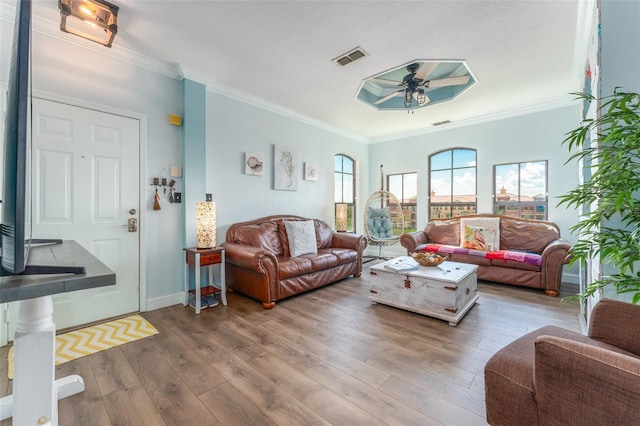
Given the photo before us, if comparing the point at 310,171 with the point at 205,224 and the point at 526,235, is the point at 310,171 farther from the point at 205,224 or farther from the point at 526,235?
the point at 526,235

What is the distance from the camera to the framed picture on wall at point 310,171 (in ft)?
15.6

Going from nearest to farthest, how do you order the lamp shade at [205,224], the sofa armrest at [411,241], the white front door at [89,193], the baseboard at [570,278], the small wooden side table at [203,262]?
the white front door at [89,193]
the small wooden side table at [203,262]
the lamp shade at [205,224]
the baseboard at [570,278]
the sofa armrest at [411,241]

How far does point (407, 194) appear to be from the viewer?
19.2 ft

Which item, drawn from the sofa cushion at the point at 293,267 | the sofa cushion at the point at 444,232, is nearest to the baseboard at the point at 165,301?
the sofa cushion at the point at 293,267

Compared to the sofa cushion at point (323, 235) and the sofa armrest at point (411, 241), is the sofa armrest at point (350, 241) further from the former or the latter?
the sofa armrest at point (411, 241)

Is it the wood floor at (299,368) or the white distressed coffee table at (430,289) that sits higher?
the white distressed coffee table at (430,289)

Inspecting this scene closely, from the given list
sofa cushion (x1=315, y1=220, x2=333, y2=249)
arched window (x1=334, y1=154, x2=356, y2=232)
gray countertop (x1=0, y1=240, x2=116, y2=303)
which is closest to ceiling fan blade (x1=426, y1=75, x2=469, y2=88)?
sofa cushion (x1=315, y1=220, x2=333, y2=249)

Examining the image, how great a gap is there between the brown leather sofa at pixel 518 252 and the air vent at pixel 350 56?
2.93 metres

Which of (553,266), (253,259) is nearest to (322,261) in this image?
(253,259)

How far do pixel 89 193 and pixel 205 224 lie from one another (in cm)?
108

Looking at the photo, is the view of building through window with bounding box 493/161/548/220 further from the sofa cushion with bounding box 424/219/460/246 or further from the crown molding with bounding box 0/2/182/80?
the crown molding with bounding box 0/2/182/80

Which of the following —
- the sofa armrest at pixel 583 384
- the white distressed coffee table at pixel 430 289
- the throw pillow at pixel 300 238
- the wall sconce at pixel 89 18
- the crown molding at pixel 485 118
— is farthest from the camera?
the crown molding at pixel 485 118

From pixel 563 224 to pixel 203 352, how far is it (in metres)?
5.13

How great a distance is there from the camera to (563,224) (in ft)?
13.4
